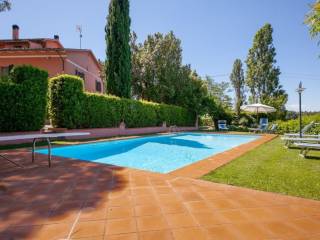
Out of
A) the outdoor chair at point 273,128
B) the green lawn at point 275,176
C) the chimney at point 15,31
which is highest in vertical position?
the chimney at point 15,31

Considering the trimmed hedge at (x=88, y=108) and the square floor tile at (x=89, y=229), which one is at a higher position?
the trimmed hedge at (x=88, y=108)

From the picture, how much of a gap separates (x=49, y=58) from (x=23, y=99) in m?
10.3

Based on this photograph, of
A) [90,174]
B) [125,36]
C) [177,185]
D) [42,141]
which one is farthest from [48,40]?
[177,185]

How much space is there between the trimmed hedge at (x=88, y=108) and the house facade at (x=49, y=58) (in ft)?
18.7

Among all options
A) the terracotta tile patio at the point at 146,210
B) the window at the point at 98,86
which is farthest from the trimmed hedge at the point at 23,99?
the window at the point at 98,86

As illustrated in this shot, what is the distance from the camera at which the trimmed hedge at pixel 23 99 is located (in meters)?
9.30

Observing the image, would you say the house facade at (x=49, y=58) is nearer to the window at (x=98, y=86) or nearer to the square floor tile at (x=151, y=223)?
the window at (x=98, y=86)

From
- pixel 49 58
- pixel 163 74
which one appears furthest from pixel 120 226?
pixel 163 74

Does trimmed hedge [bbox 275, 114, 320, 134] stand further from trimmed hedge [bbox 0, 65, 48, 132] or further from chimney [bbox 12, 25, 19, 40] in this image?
chimney [bbox 12, 25, 19, 40]

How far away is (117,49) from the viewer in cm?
1794

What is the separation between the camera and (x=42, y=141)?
10414 millimetres

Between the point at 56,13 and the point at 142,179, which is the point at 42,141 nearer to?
the point at 142,179

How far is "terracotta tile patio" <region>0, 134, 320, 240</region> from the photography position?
241 centimetres

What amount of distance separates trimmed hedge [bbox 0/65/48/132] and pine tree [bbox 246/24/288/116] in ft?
95.6
